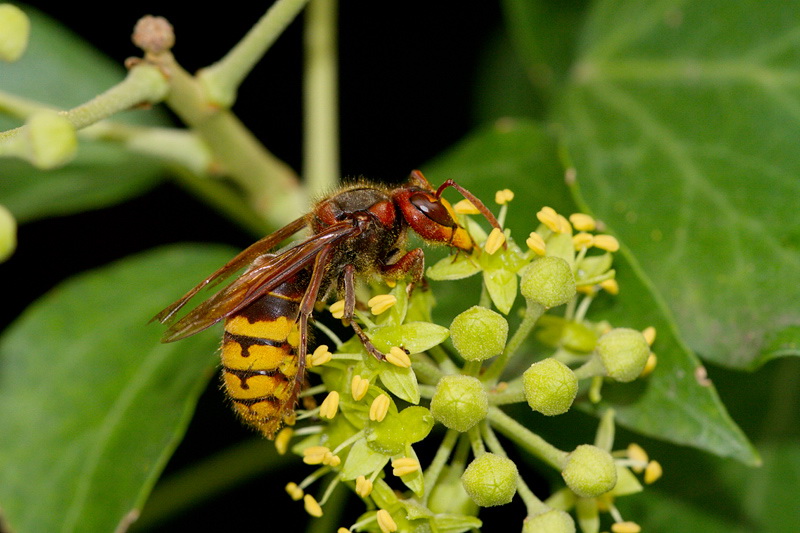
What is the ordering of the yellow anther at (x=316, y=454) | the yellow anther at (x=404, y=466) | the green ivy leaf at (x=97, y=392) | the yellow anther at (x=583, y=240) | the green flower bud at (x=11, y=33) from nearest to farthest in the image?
the green flower bud at (x=11, y=33) → the yellow anther at (x=404, y=466) → the yellow anther at (x=316, y=454) → the yellow anther at (x=583, y=240) → the green ivy leaf at (x=97, y=392)

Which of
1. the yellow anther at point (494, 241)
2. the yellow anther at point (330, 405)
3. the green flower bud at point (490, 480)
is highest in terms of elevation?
the yellow anther at point (494, 241)

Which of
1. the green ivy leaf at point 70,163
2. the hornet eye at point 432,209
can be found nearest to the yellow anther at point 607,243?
the hornet eye at point 432,209

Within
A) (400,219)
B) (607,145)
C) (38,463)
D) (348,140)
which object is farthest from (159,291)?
(607,145)

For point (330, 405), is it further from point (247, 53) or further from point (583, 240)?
point (247, 53)

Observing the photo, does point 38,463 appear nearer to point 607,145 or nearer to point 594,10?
point 607,145

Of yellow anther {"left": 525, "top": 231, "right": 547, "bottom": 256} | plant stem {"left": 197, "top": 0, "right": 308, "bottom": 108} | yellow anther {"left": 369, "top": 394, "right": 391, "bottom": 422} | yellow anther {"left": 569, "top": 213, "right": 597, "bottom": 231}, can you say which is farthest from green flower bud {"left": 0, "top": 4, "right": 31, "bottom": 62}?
yellow anther {"left": 569, "top": 213, "right": 597, "bottom": 231}

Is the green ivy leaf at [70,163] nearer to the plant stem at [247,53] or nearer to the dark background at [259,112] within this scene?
the dark background at [259,112]

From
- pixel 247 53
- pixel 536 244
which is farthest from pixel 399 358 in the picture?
pixel 247 53
